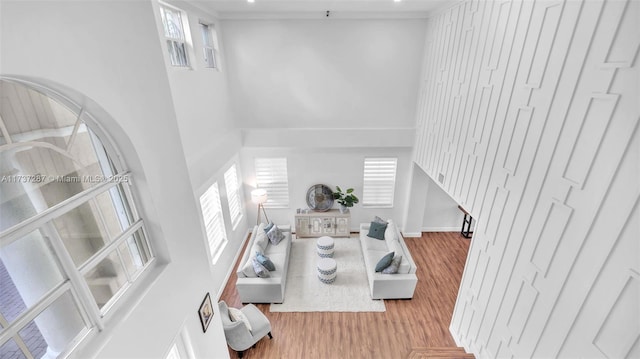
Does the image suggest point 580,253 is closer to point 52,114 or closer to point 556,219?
point 556,219

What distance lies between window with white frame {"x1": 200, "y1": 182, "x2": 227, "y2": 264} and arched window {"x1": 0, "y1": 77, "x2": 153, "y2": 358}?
9.50ft

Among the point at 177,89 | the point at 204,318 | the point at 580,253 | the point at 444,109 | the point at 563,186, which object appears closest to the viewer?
the point at 580,253

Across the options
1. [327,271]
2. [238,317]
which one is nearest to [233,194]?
[327,271]

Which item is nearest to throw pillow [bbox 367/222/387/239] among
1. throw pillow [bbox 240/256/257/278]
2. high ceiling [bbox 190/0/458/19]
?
throw pillow [bbox 240/256/257/278]

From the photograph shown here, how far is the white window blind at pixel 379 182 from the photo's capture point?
6.98m

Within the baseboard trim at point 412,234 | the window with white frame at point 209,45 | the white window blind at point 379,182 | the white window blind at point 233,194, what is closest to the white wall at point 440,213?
the baseboard trim at point 412,234

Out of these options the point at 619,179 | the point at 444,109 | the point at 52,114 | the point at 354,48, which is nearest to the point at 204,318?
the point at 52,114

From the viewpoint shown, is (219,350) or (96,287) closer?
(96,287)

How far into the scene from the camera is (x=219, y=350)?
347 centimetres

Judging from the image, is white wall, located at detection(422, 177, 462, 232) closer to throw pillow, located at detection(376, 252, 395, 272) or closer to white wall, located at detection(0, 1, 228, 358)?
throw pillow, located at detection(376, 252, 395, 272)

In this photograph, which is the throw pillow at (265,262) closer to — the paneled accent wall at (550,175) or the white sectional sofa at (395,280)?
the white sectional sofa at (395,280)

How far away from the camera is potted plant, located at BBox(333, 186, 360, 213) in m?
6.91

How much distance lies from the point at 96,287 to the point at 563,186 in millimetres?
3720

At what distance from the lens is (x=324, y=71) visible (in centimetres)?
614
